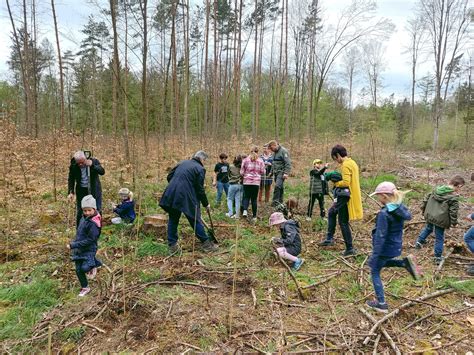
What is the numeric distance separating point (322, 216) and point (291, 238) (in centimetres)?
305

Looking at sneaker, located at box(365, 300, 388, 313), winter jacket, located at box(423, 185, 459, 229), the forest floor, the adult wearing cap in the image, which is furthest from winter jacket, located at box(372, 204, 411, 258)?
the adult wearing cap

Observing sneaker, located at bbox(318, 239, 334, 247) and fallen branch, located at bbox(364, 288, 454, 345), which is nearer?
fallen branch, located at bbox(364, 288, 454, 345)

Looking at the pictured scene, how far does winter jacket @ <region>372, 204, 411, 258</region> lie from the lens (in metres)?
3.67

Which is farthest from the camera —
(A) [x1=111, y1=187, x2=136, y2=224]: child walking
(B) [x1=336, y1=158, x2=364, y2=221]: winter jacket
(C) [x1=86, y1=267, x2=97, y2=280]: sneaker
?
(A) [x1=111, y1=187, x2=136, y2=224]: child walking

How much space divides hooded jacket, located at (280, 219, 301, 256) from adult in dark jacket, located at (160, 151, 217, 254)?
4.50 feet

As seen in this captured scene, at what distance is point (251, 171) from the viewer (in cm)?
722

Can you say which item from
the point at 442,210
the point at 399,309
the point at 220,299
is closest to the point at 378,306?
the point at 399,309

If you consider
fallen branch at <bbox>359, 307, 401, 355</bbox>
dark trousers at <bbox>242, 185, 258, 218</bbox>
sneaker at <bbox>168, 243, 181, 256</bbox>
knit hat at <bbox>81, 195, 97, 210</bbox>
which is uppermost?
knit hat at <bbox>81, 195, 97, 210</bbox>

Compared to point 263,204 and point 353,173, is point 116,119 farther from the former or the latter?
point 353,173

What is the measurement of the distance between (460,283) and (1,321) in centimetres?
583

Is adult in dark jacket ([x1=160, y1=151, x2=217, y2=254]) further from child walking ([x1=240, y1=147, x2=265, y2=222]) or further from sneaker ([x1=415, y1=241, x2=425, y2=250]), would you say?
sneaker ([x1=415, y1=241, x2=425, y2=250])

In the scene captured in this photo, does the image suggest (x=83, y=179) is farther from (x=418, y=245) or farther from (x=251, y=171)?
(x=418, y=245)

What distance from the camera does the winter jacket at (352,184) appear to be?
5.29 m

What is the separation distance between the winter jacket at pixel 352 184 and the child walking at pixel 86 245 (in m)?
3.87
